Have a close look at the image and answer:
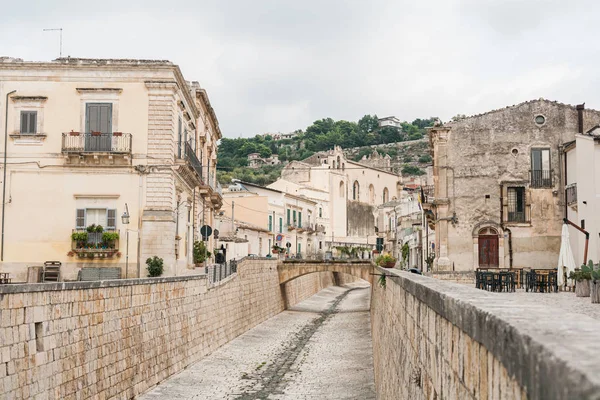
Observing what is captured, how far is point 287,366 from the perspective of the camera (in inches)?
1066

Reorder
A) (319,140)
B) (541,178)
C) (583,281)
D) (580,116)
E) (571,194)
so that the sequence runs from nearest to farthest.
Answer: (583,281) → (571,194) → (580,116) → (541,178) → (319,140)

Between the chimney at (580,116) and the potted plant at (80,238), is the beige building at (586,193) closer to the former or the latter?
the chimney at (580,116)

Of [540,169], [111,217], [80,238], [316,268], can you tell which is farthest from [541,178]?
[80,238]

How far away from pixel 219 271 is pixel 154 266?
426 centimetres

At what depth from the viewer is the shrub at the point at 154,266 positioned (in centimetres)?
2650

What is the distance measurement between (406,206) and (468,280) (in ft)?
149

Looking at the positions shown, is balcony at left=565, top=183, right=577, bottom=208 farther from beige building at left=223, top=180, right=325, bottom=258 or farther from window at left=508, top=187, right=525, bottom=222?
beige building at left=223, top=180, right=325, bottom=258

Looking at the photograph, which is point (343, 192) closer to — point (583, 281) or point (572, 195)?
point (572, 195)

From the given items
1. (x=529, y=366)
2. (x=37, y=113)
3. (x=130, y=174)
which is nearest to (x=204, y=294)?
(x=130, y=174)

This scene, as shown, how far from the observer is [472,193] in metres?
36.8

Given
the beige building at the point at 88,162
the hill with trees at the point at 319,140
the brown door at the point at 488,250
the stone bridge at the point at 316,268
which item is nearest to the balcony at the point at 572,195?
the brown door at the point at 488,250

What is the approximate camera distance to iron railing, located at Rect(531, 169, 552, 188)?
3597 cm

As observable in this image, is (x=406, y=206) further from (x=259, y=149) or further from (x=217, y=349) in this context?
(x=259, y=149)

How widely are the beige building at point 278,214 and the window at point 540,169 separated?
26329 mm
